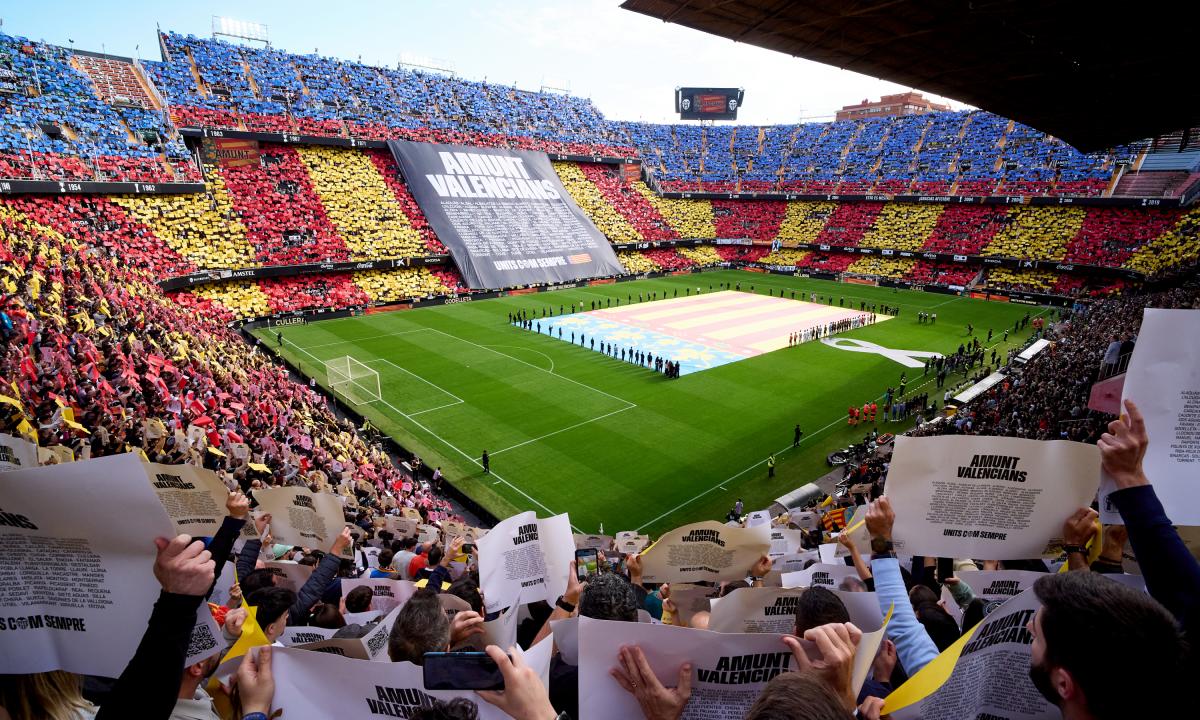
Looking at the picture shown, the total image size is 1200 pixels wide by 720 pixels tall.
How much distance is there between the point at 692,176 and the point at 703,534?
80.0 m

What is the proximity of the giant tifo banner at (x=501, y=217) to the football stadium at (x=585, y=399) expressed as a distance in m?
0.44

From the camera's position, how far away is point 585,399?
26.5m

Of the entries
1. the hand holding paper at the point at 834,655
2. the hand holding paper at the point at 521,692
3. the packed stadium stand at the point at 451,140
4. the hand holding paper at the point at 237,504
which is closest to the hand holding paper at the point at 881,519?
the hand holding paper at the point at 834,655

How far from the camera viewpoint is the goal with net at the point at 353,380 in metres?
26.1

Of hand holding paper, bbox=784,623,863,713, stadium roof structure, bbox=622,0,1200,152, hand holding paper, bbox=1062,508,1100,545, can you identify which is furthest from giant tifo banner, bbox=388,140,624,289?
hand holding paper, bbox=784,623,863,713

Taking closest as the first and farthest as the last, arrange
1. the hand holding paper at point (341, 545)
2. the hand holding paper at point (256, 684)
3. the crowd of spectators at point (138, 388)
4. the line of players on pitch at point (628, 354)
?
the hand holding paper at point (256, 684) < the hand holding paper at point (341, 545) < the crowd of spectators at point (138, 388) < the line of players on pitch at point (628, 354)

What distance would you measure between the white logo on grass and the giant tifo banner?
2601 centimetres

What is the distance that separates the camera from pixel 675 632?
2533mm

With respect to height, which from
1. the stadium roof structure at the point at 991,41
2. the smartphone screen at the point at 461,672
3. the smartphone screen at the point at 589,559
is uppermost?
the stadium roof structure at the point at 991,41

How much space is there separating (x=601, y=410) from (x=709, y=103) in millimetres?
79692

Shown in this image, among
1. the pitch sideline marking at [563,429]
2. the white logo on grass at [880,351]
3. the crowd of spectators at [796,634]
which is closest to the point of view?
the crowd of spectators at [796,634]

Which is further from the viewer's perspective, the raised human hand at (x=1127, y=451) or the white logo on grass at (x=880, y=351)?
the white logo on grass at (x=880, y=351)

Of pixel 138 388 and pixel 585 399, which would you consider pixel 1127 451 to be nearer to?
pixel 138 388

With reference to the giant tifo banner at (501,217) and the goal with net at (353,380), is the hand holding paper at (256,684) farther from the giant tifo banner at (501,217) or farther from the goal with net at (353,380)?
the giant tifo banner at (501,217)
